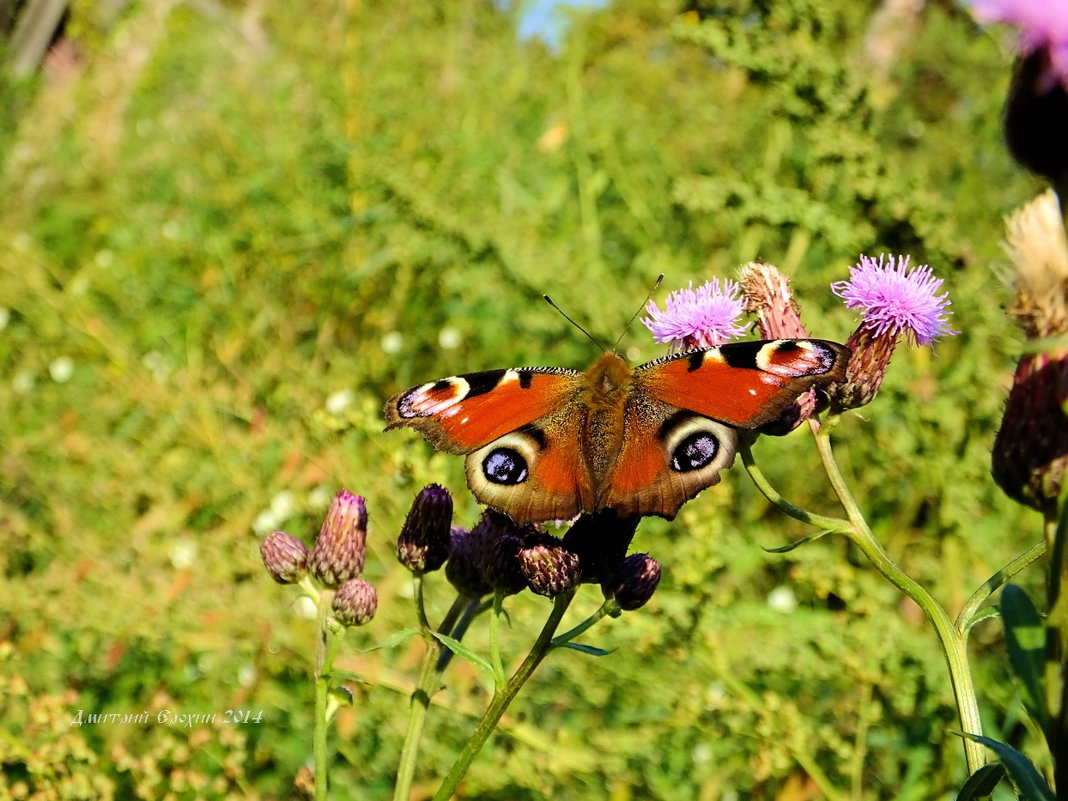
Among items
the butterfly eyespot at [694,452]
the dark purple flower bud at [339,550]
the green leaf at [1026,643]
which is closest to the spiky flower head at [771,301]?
the butterfly eyespot at [694,452]

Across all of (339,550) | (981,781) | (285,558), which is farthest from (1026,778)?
(285,558)

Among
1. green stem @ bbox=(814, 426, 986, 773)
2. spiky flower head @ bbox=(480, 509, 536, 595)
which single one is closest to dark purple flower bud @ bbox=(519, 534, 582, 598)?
spiky flower head @ bbox=(480, 509, 536, 595)

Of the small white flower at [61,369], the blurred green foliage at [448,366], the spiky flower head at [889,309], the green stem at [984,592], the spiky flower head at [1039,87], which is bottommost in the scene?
the small white flower at [61,369]

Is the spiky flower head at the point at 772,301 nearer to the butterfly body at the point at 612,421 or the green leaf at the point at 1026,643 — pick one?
the butterfly body at the point at 612,421

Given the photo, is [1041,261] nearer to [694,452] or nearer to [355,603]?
[694,452]

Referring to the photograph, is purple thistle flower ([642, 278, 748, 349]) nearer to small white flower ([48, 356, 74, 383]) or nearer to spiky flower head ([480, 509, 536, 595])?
spiky flower head ([480, 509, 536, 595])

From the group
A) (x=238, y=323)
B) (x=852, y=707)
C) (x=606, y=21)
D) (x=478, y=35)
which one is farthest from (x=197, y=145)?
(x=852, y=707)
